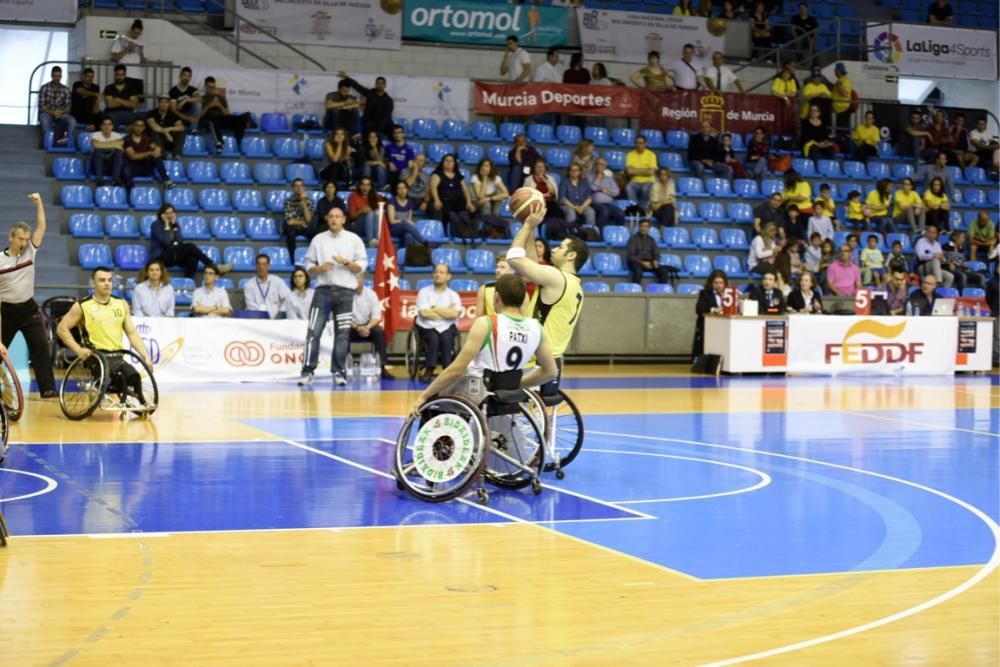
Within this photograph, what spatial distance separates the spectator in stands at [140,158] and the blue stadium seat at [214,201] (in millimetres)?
513

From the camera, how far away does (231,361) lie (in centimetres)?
1694

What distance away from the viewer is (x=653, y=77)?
24.7 meters

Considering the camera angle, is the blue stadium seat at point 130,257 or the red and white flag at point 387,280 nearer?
the red and white flag at point 387,280

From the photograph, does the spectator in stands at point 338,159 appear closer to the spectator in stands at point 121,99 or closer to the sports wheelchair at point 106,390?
the spectator in stands at point 121,99

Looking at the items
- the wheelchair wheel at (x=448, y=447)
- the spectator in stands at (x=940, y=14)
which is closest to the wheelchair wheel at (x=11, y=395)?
the wheelchair wheel at (x=448, y=447)

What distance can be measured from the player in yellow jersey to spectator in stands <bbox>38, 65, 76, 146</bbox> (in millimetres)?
8926

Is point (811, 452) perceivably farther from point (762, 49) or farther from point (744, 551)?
point (762, 49)

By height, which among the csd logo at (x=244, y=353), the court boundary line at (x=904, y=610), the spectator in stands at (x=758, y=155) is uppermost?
the spectator in stands at (x=758, y=155)

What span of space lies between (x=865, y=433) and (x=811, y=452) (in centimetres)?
164

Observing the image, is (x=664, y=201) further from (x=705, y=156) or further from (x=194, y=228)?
(x=194, y=228)

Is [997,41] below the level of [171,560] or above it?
above

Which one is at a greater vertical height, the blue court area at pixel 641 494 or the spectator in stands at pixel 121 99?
the spectator in stands at pixel 121 99

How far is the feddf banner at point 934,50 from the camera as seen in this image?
2727 centimetres

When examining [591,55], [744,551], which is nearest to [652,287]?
[591,55]
